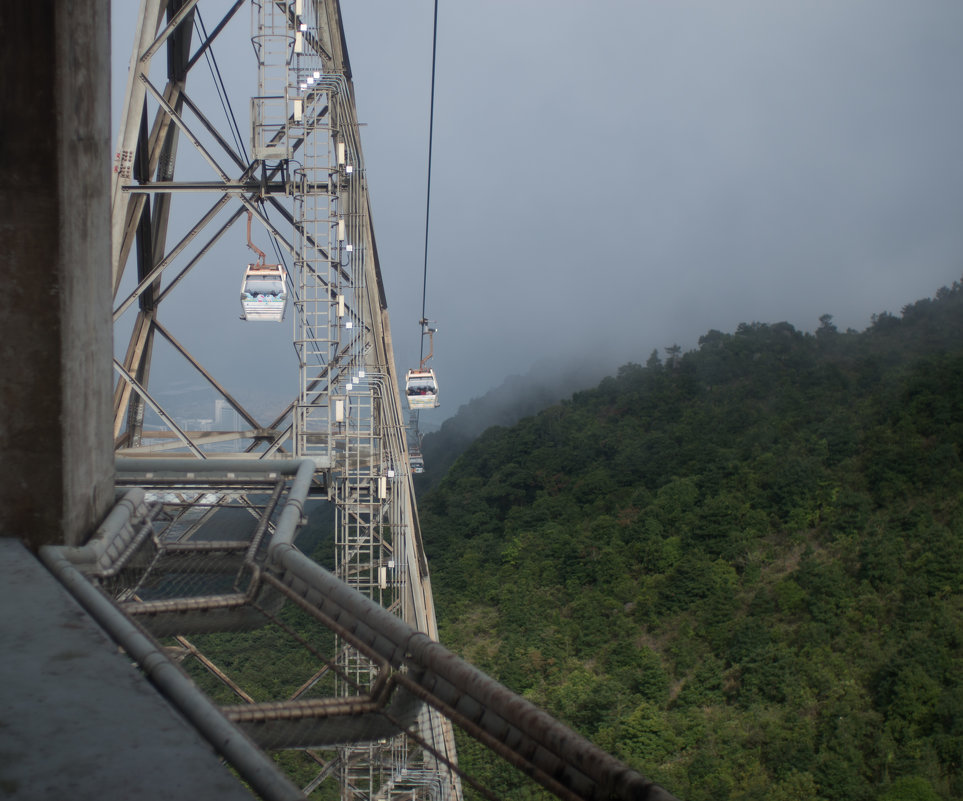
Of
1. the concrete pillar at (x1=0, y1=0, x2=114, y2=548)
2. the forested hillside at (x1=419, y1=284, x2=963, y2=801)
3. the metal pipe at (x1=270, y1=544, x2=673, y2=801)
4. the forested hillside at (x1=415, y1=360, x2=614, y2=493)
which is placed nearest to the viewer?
the metal pipe at (x1=270, y1=544, x2=673, y2=801)

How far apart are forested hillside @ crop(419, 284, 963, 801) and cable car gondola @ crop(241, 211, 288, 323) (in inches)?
335

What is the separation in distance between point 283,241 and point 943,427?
24583 millimetres

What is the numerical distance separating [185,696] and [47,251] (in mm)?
1565

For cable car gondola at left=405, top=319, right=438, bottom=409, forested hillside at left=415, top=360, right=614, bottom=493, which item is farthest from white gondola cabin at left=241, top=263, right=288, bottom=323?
forested hillside at left=415, top=360, right=614, bottom=493

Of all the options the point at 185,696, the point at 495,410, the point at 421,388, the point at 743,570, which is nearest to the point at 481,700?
the point at 185,696

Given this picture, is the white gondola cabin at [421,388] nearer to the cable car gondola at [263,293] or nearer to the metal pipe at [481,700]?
the cable car gondola at [263,293]

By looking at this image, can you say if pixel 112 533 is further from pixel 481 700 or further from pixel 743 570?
pixel 743 570

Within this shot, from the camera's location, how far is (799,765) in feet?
58.8

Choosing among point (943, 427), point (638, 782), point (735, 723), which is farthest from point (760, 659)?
point (638, 782)

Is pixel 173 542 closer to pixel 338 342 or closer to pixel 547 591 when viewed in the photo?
pixel 338 342

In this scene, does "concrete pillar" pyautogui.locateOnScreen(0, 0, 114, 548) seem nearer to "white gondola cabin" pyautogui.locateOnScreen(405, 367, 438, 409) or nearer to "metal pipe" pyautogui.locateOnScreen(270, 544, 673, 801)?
"metal pipe" pyautogui.locateOnScreen(270, 544, 673, 801)

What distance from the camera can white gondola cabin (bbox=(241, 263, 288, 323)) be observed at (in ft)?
31.1

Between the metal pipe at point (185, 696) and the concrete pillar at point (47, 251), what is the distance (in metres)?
0.42

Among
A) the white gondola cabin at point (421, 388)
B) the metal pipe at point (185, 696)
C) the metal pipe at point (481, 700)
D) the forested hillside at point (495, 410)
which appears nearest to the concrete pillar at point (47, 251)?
the metal pipe at point (185, 696)
